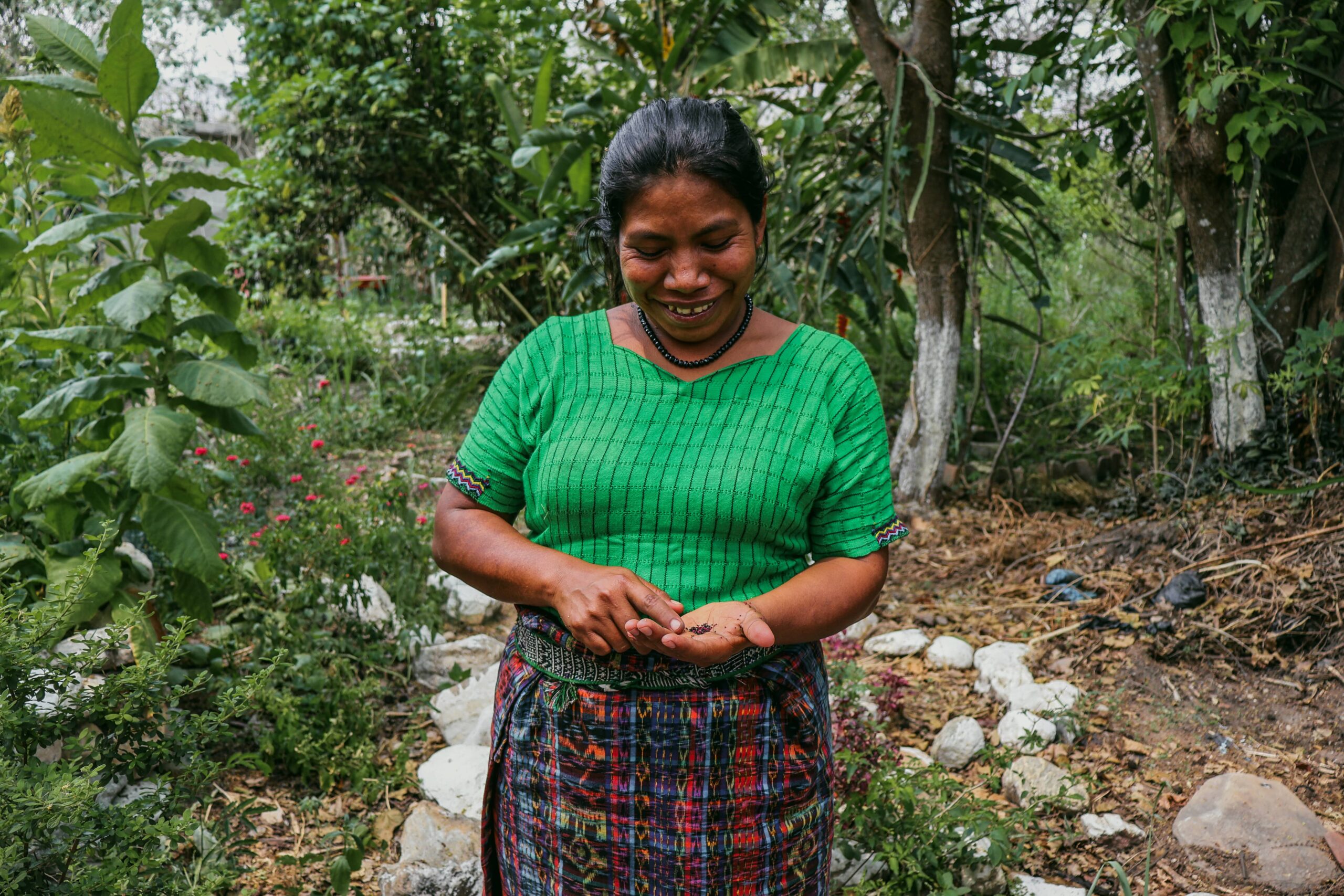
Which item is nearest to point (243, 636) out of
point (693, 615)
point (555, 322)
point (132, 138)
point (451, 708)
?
point (451, 708)

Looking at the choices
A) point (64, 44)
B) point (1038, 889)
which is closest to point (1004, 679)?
point (1038, 889)

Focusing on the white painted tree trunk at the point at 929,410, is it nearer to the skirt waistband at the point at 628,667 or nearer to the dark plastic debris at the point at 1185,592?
the dark plastic debris at the point at 1185,592

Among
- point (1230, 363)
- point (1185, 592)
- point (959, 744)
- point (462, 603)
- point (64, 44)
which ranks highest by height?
point (64, 44)

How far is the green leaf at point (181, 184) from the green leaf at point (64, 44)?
0.31 metres

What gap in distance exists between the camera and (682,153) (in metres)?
1.30

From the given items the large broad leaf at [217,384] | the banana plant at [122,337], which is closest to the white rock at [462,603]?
the banana plant at [122,337]

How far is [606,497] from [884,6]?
14.7ft

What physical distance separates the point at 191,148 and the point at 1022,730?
262cm

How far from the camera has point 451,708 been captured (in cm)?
294

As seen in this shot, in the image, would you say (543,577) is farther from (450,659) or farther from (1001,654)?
(1001,654)

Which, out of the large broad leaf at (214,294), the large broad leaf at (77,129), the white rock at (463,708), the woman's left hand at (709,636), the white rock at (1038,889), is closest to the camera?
the woman's left hand at (709,636)

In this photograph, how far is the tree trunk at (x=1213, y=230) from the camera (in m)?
3.36

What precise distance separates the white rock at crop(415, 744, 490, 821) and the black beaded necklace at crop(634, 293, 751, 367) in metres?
Result: 1.46

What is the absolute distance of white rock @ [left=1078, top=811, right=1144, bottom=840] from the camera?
7.74 feet
